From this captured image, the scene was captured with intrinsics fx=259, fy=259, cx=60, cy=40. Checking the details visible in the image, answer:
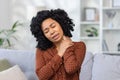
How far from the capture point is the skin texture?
56.4 inches

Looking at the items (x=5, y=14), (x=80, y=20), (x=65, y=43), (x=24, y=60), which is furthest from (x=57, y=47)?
(x=5, y=14)

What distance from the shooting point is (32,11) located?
3.99 metres

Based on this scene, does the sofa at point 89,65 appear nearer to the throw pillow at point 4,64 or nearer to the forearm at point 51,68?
the throw pillow at point 4,64

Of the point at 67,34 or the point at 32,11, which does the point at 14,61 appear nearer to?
the point at 67,34

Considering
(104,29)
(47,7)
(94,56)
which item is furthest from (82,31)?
(94,56)

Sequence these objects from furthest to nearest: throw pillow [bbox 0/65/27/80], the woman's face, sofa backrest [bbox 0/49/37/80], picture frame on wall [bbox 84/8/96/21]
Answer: picture frame on wall [bbox 84/8/96/21] < sofa backrest [bbox 0/49/37/80] < throw pillow [bbox 0/65/27/80] < the woman's face

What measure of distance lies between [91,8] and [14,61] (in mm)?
2045

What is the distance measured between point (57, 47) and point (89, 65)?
→ 93cm

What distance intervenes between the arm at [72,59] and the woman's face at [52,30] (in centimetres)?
10

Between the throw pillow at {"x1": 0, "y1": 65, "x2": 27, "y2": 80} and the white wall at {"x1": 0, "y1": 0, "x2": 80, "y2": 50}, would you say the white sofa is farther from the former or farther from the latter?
the white wall at {"x1": 0, "y1": 0, "x2": 80, "y2": 50}

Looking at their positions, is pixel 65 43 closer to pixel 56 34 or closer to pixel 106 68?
pixel 56 34

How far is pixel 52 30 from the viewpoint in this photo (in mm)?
1433

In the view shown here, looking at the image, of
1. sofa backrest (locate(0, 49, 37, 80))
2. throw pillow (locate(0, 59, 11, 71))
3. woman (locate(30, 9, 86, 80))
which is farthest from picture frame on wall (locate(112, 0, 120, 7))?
woman (locate(30, 9, 86, 80))

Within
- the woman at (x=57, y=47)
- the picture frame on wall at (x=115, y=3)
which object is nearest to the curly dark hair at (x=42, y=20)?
the woman at (x=57, y=47)
